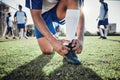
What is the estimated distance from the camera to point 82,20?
104 inches

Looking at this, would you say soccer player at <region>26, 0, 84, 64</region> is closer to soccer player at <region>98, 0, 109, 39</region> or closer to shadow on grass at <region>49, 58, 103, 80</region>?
shadow on grass at <region>49, 58, 103, 80</region>

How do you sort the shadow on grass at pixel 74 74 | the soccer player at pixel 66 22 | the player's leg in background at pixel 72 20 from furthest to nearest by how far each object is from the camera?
the player's leg in background at pixel 72 20
the soccer player at pixel 66 22
the shadow on grass at pixel 74 74

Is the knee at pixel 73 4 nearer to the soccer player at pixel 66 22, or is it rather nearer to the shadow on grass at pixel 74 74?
the soccer player at pixel 66 22

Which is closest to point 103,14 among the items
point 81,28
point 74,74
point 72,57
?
point 81,28

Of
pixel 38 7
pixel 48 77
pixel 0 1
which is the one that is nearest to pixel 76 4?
pixel 38 7

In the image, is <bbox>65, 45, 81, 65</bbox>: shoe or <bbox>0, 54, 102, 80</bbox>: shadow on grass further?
<bbox>65, 45, 81, 65</bbox>: shoe

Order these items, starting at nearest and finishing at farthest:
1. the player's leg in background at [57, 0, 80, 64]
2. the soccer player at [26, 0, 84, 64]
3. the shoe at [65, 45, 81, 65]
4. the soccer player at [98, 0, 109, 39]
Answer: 1. the soccer player at [26, 0, 84, 64]
2. the shoe at [65, 45, 81, 65]
3. the player's leg in background at [57, 0, 80, 64]
4. the soccer player at [98, 0, 109, 39]

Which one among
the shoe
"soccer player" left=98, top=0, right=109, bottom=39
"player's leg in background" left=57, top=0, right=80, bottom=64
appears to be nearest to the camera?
the shoe

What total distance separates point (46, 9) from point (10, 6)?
73.3 feet

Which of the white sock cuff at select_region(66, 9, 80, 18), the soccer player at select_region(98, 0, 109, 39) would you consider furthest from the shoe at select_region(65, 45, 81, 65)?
the soccer player at select_region(98, 0, 109, 39)

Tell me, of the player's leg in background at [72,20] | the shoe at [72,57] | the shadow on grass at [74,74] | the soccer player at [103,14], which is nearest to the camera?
the shadow on grass at [74,74]

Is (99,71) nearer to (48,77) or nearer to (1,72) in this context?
(48,77)

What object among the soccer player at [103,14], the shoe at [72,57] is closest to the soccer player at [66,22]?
the shoe at [72,57]

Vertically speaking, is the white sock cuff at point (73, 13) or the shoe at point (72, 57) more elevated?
the white sock cuff at point (73, 13)
